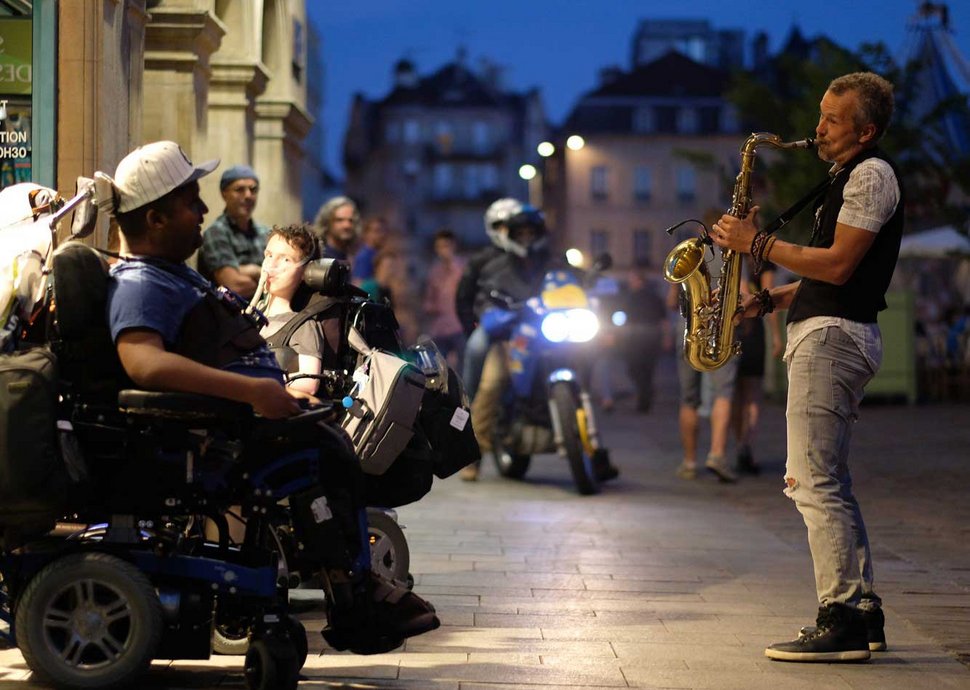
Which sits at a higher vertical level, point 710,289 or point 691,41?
point 691,41

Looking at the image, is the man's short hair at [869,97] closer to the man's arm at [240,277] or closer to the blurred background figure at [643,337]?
the man's arm at [240,277]

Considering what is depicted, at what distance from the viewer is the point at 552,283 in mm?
12992

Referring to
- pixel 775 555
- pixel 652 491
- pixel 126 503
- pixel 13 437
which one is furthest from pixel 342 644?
pixel 652 491

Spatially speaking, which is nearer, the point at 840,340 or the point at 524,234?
the point at 840,340

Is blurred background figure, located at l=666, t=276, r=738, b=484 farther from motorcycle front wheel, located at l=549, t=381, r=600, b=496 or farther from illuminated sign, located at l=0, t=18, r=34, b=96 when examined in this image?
illuminated sign, located at l=0, t=18, r=34, b=96

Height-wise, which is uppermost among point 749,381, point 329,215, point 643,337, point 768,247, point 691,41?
point 691,41

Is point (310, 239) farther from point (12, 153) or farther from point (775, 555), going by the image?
point (775, 555)

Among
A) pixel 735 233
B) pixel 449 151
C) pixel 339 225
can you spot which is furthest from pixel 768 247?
pixel 449 151

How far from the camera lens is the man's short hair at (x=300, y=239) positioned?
285 inches

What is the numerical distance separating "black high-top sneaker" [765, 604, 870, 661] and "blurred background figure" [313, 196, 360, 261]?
546 cm

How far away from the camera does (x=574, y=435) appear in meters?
12.3

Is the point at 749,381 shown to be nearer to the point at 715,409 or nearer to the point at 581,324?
the point at 715,409

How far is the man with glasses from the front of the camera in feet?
33.3

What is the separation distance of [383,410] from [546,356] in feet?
21.8
